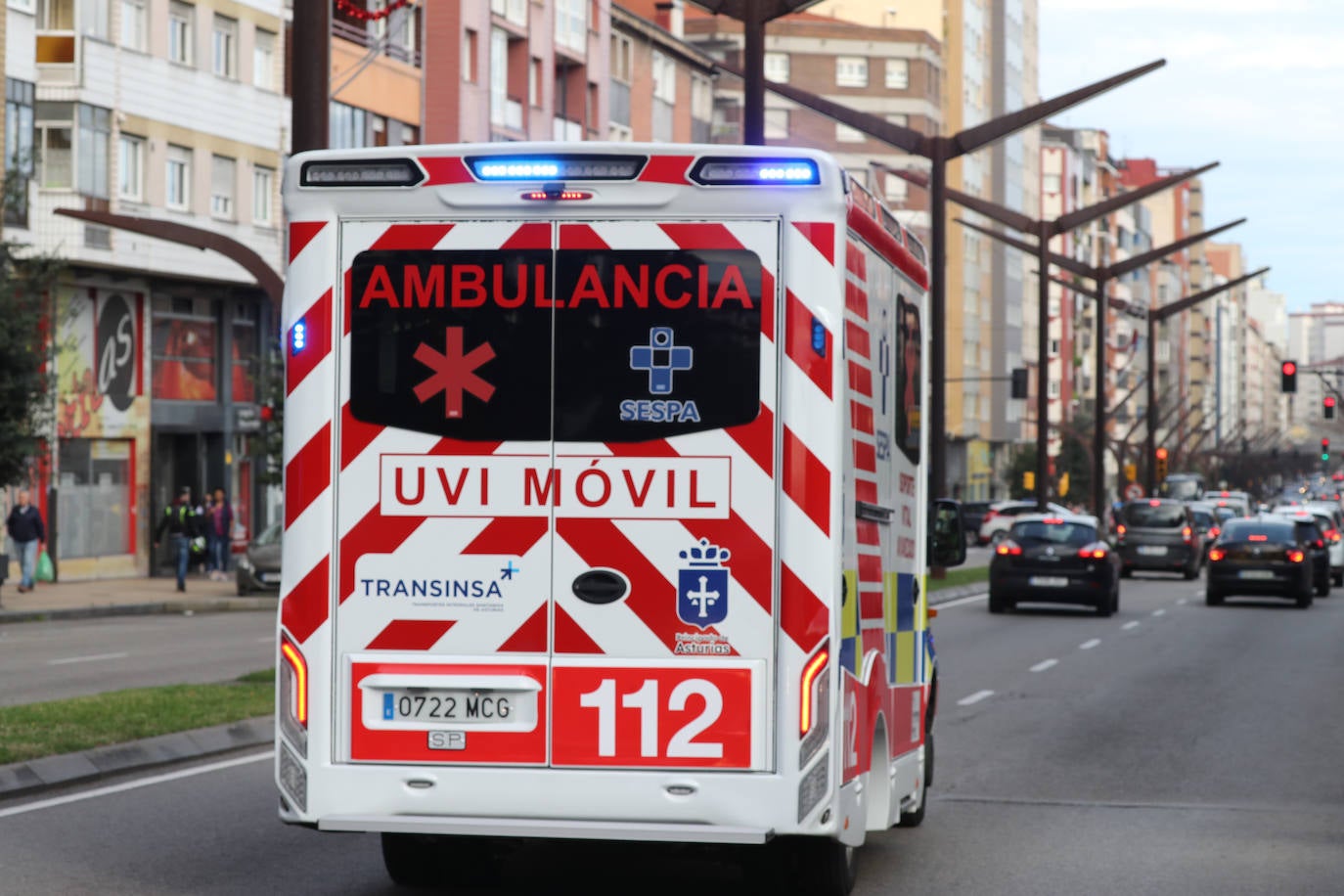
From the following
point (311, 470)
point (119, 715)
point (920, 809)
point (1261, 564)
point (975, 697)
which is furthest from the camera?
point (1261, 564)

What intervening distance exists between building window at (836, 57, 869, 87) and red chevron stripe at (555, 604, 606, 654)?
108501 mm

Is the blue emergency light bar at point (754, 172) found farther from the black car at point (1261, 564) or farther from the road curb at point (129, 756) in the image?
the black car at point (1261, 564)

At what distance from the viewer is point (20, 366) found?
36000 mm

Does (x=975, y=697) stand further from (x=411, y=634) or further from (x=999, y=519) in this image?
(x=999, y=519)

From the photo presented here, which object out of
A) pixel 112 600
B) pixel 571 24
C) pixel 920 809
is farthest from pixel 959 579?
pixel 920 809

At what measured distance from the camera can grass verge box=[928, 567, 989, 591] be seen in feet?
152

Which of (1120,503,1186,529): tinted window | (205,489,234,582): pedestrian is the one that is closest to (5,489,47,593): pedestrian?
(205,489,234,582): pedestrian

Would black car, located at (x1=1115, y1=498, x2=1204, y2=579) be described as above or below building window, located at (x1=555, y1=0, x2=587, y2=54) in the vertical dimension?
below

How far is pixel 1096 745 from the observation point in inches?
658

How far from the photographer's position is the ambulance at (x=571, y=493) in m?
8.72

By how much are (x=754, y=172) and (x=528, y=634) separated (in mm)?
1787

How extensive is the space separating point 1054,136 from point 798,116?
2098 inches

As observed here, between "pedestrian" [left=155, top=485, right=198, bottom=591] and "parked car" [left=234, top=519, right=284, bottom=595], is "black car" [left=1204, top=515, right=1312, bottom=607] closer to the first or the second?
"parked car" [left=234, top=519, right=284, bottom=595]

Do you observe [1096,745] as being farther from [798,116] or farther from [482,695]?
[798,116]
